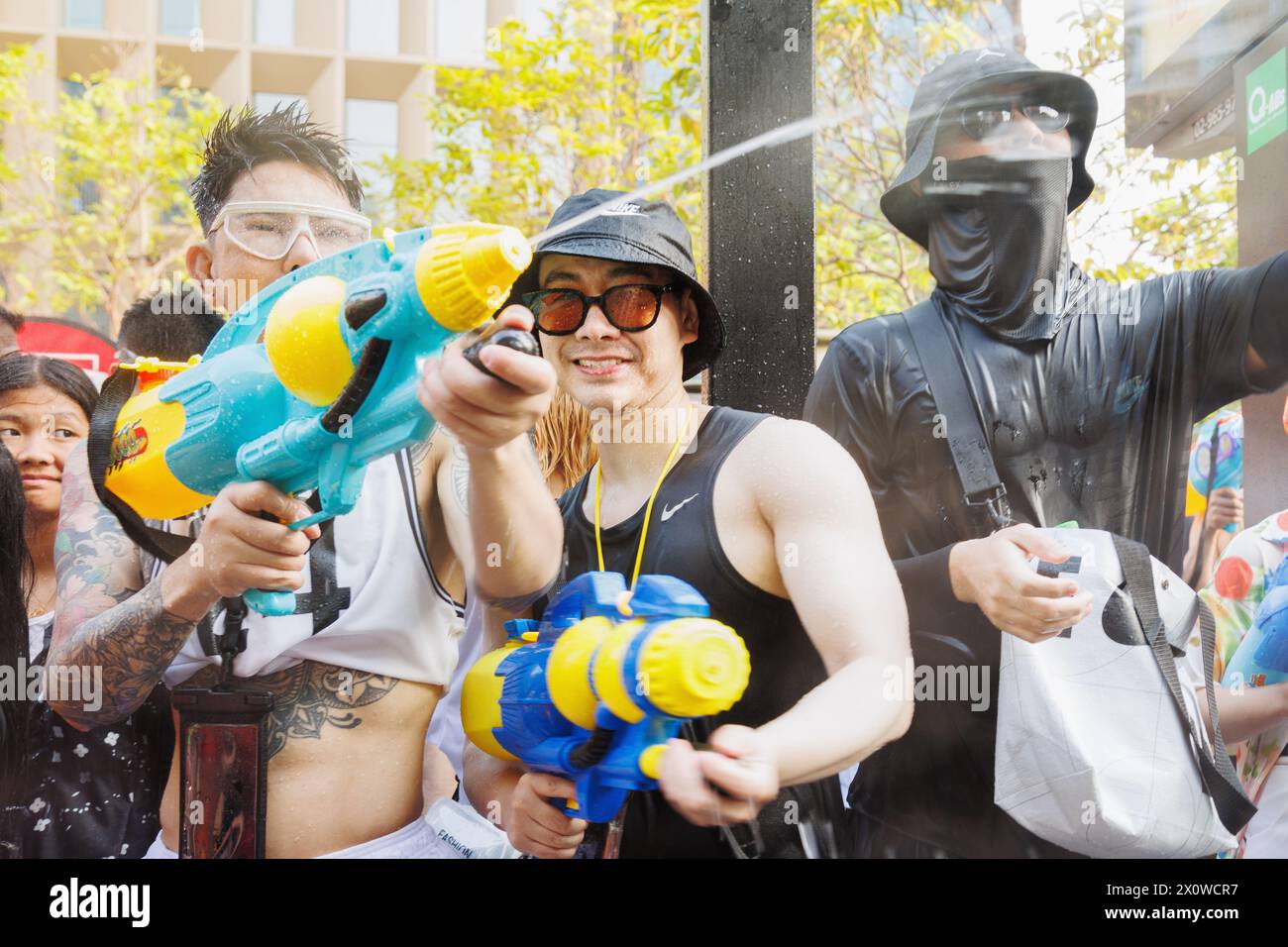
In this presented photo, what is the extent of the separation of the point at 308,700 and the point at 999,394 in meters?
1.51

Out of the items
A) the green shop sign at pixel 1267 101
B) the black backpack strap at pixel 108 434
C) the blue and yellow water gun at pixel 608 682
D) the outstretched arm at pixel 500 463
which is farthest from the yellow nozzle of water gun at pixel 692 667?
the green shop sign at pixel 1267 101

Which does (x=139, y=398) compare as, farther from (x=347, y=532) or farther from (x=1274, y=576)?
(x=1274, y=576)

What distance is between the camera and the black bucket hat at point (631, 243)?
2217 millimetres

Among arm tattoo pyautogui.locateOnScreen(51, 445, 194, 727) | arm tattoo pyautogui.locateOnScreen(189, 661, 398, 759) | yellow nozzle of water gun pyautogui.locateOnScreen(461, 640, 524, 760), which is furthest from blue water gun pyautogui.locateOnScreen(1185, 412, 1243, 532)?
arm tattoo pyautogui.locateOnScreen(51, 445, 194, 727)

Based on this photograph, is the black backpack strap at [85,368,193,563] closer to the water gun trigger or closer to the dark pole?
the water gun trigger

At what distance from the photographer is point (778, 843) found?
2316mm

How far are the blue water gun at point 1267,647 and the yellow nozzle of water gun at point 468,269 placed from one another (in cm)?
190

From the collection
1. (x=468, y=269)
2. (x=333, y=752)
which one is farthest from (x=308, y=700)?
(x=468, y=269)

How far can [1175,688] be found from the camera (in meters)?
2.47

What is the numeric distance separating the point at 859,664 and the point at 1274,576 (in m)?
1.16

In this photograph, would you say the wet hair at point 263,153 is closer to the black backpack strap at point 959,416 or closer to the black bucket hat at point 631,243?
the black bucket hat at point 631,243

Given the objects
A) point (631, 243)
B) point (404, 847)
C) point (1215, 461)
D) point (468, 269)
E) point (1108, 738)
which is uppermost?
point (631, 243)

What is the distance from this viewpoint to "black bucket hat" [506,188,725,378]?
7.27 ft

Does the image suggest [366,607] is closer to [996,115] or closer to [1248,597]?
[996,115]
